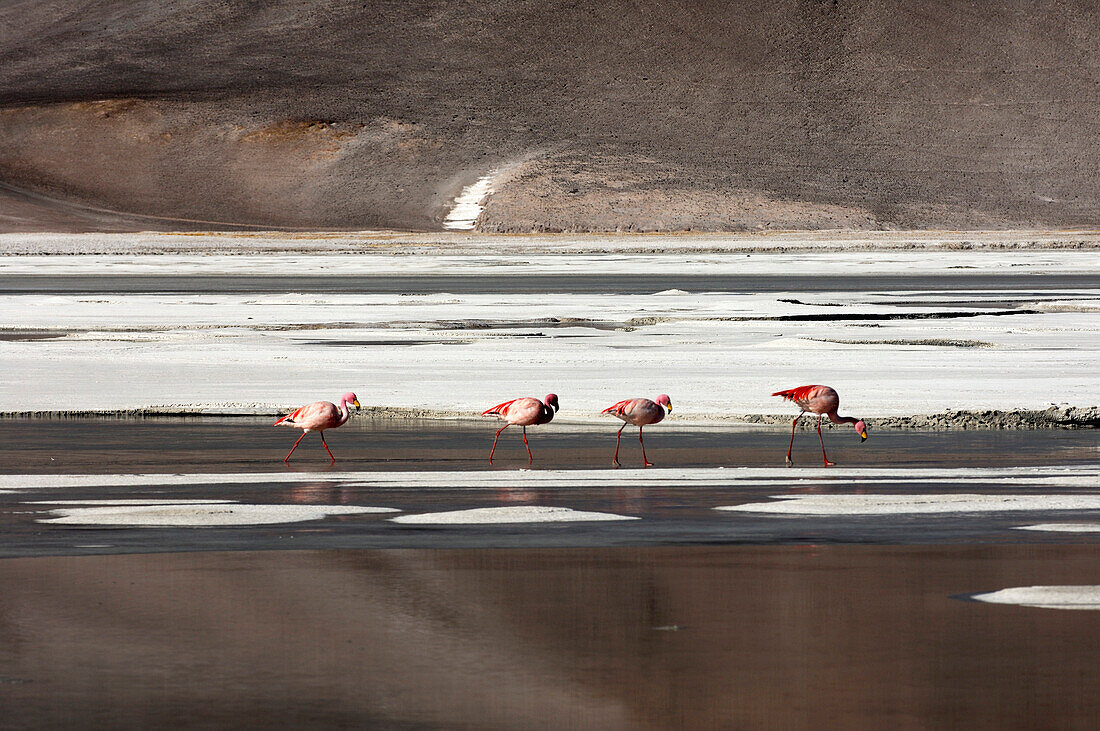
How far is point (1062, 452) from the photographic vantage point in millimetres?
11227

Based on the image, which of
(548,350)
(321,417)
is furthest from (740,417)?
(548,350)

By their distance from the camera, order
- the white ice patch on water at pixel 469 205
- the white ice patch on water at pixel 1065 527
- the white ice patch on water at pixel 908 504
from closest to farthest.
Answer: the white ice patch on water at pixel 1065 527 < the white ice patch on water at pixel 908 504 < the white ice patch on water at pixel 469 205

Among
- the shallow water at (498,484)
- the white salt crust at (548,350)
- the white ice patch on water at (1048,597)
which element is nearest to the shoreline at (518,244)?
the white salt crust at (548,350)

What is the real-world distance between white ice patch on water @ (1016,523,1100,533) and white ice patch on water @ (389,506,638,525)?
5.78 ft

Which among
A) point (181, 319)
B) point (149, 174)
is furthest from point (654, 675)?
point (149, 174)

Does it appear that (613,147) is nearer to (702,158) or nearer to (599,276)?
(702,158)

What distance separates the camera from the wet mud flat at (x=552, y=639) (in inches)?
199

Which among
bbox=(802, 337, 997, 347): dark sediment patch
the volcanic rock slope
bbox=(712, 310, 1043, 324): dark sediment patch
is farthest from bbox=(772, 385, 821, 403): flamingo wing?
the volcanic rock slope

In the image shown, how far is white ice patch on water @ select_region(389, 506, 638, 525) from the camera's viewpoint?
830 cm

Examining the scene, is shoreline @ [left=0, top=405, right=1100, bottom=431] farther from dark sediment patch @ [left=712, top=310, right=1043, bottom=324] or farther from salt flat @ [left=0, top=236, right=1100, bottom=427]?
dark sediment patch @ [left=712, top=310, right=1043, bottom=324]

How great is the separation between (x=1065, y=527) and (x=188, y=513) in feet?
13.0

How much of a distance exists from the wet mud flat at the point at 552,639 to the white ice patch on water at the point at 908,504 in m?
1.08

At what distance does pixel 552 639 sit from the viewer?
19.3ft

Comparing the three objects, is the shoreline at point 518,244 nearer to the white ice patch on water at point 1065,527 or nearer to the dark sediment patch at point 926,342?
the dark sediment patch at point 926,342
